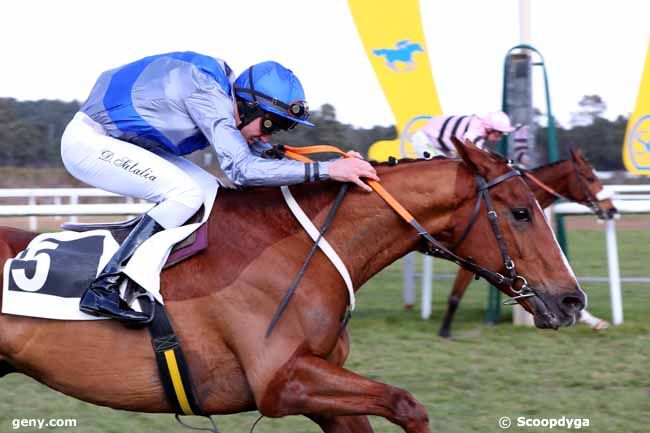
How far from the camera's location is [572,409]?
5.10m

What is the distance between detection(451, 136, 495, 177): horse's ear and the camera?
3641 mm

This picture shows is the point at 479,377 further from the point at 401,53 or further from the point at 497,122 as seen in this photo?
the point at 401,53

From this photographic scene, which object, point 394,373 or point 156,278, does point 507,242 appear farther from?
point 394,373

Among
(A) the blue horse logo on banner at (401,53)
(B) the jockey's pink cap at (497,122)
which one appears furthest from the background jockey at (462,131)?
(A) the blue horse logo on banner at (401,53)

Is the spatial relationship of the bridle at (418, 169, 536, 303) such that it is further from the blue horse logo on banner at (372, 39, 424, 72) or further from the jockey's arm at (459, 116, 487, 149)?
the blue horse logo on banner at (372, 39, 424, 72)

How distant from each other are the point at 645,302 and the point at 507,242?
598 centimetres

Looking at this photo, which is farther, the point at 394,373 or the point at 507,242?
the point at 394,373

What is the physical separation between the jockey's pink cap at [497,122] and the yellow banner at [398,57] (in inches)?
63.2

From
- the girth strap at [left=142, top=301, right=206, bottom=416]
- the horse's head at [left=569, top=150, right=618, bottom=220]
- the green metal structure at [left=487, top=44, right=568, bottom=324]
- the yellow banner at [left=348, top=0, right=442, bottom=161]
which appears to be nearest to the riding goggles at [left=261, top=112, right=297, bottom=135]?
the girth strap at [left=142, top=301, right=206, bottom=416]

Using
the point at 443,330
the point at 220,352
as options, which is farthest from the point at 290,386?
the point at 443,330

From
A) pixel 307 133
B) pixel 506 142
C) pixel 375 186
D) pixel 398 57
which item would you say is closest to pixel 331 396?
pixel 375 186

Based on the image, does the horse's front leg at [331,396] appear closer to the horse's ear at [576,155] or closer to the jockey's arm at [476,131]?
the jockey's arm at [476,131]

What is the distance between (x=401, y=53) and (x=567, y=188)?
8.68 ft

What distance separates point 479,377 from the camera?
230 inches
